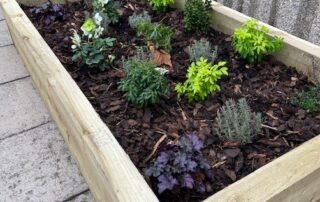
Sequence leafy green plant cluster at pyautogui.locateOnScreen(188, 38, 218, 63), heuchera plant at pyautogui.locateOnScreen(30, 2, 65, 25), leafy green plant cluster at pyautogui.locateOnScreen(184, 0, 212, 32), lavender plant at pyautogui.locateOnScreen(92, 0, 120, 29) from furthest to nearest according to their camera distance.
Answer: heuchera plant at pyautogui.locateOnScreen(30, 2, 65, 25), lavender plant at pyautogui.locateOnScreen(92, 0, 120, 29), leafy green plant cluster at pyautogui.locateOnScreen(184, 0, 212, 32), leafy green plant cluster at pyautogui.locateOnScreen(188, 38, 218, 63)

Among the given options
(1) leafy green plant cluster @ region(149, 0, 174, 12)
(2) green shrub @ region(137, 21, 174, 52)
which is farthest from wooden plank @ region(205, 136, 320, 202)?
(1) leafy green plant cluster @ region(149, 0, 174, 12)

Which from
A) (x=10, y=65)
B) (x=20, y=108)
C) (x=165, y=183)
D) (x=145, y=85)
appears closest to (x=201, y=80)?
(x=145, y=85)

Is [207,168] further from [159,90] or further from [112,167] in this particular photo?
[159,90]

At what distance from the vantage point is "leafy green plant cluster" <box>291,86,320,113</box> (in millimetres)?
1917

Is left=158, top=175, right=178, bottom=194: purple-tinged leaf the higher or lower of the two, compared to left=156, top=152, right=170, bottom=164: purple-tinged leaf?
lower

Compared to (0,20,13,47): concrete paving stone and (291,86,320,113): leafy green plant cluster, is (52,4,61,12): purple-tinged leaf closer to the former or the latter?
(0,20,13,47): concrete paving stone

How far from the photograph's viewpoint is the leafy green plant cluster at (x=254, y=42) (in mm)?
2213

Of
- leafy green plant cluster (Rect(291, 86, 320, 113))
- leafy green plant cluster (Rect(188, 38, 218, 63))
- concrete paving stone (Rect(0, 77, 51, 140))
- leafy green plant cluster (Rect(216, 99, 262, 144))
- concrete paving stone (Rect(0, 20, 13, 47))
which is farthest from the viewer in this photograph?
concrete paving stone (Rect(0, 20, 13, 47))

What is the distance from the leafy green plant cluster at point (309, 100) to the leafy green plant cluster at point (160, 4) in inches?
57.7

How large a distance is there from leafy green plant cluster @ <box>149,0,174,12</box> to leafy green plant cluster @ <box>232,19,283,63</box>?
0.90 m

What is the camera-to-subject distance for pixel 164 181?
144cm

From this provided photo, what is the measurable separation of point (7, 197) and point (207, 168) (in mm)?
1180

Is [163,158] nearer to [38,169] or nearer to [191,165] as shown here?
[191,165]

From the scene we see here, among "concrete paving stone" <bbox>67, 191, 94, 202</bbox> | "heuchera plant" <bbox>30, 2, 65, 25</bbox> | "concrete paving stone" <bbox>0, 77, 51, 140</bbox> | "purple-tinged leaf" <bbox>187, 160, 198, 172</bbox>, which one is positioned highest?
"purple-tinged leaf" <bbox>187, 160, 198, 172</bbox>
